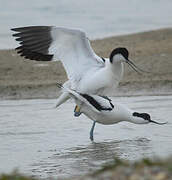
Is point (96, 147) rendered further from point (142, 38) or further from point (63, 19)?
point (63, 19)

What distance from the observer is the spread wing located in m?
8.32

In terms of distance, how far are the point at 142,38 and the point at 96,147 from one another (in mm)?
7658

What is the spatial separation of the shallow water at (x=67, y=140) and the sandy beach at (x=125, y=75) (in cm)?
87

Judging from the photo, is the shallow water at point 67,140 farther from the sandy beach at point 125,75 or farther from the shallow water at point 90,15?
the shallow water at point 90,15

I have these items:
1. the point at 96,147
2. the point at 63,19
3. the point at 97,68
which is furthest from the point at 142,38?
the point at 96,147

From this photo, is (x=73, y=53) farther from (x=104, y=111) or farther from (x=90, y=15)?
(x=90, y=15)

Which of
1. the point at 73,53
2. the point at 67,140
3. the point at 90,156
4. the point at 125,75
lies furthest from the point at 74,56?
the point at 125,75

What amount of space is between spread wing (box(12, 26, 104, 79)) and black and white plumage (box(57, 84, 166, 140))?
1.36ft

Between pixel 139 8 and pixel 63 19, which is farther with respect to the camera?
pixel 139 8

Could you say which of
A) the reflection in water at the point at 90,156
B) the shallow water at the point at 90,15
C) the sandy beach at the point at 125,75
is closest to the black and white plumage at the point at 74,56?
the reflection in water at the point at 90,156

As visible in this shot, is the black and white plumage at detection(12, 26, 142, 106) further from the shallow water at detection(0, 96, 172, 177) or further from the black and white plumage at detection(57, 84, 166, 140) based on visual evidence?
the shallow water at detection(0, 96, 172, 177)

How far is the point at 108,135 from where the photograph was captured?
828cm

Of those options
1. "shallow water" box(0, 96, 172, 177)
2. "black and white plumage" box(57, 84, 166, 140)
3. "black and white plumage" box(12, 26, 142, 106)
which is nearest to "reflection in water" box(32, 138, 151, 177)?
"shallow water" box(0, 96, 172, 177)

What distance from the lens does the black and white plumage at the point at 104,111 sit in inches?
318
